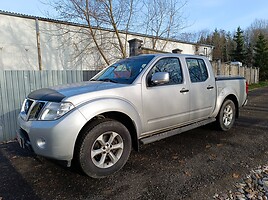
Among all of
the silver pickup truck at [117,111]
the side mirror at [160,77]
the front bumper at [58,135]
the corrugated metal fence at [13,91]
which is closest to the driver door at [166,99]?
the silver pickup truck at [117,111]

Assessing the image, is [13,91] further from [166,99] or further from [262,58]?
[262,58]

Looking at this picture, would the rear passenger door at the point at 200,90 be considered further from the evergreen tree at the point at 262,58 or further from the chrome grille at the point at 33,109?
the evergreen tree at the point at 262,58

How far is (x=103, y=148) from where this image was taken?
2875 mm

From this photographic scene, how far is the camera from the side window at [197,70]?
4121 mm

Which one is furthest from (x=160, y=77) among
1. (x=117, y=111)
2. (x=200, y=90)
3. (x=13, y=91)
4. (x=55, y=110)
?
(x=13, y=91)

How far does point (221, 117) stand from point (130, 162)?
2.65 m

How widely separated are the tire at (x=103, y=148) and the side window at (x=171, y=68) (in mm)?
1319

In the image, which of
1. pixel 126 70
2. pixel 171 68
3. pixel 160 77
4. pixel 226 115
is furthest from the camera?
pixel 226 115

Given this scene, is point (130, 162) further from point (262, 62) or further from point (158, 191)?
point (262, 62)

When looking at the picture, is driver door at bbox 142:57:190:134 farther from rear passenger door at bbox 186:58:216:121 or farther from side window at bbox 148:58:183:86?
rear passenger door at bbox 186:58:216:121

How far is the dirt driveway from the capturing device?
2.54 m

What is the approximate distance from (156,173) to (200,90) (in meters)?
2.03

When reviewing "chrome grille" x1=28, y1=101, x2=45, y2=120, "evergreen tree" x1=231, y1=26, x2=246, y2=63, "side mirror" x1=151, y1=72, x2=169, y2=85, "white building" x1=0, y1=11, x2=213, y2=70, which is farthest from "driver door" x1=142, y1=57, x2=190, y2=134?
"evergreen tree" x1=231, y1=26, x2=246, y2=63

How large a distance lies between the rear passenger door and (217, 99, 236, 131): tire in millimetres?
467
